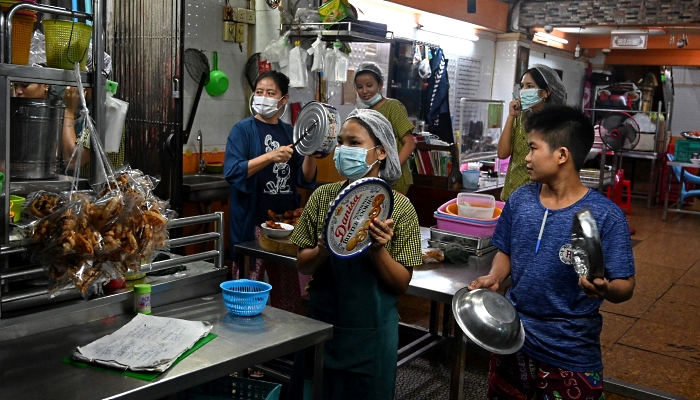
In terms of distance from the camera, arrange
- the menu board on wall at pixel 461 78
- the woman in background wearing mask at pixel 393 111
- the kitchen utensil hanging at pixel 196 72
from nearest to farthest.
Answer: the woman in background wearing mask at pixel 393 111
the kitchen utensil hanging at pixel 196 72
the menu board on wall at pixel 461 78

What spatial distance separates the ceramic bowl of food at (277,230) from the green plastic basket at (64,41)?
1.47 meters

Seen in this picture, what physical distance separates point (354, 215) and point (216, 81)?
3.59 metres

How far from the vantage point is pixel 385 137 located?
2.40 meters

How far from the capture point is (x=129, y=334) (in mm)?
1989

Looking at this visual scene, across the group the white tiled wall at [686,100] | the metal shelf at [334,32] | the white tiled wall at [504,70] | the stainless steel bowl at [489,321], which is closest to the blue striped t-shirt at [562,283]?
the stainless steel bowl at [489,321]

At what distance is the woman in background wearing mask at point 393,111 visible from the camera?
4.72 metres

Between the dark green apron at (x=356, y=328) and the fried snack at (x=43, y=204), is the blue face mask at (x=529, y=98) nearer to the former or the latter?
the dark green apron at (x=356, y=328)

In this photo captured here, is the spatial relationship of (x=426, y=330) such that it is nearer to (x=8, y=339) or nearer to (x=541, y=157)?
(x=541, y=157)

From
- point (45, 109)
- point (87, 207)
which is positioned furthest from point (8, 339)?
point (45, 109)

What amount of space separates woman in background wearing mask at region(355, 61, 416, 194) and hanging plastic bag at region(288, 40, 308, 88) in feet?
3.15

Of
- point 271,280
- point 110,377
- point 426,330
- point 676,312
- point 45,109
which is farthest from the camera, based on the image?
point 676,312

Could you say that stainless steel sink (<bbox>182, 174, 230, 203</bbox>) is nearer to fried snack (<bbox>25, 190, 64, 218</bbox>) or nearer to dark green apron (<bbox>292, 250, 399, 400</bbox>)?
dark green apron (<bbox>292, 250, 399, 400</bbox>)

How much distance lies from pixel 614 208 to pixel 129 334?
65.8 inches

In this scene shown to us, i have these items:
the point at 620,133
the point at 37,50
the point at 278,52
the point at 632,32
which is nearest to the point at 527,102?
the point at 278,52
